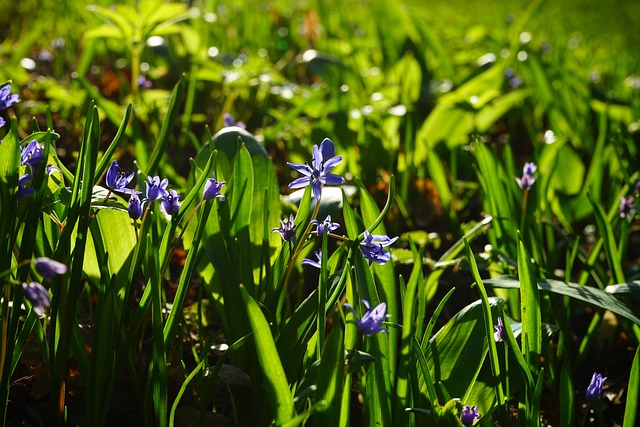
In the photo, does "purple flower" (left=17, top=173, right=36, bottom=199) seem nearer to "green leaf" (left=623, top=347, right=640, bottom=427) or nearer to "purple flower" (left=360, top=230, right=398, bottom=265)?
"purple flower" (left=360, top=230, right=398, bottom=265)

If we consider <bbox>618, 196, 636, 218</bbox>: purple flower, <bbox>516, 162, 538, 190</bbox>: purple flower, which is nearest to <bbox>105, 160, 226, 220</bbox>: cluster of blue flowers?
<bbox>516, 162, 538, 190</bbox>: purple flower

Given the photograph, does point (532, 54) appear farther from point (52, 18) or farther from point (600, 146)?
point (52, 18)

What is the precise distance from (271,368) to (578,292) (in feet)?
2.51

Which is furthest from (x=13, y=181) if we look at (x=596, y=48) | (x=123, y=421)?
(x=596, y=48)

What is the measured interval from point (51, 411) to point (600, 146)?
2013 millimetres

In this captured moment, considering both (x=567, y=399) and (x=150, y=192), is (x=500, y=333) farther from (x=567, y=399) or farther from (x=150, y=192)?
(x=150, y=192)

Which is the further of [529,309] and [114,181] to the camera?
[529,309]

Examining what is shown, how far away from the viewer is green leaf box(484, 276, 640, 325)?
1.42 meters

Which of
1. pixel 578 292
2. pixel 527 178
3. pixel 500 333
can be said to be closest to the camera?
pixel 500 333

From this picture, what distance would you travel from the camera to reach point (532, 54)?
9.80 feet

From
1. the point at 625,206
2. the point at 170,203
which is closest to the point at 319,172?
the point at 170,203

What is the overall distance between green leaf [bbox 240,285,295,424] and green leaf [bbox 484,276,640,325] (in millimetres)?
581

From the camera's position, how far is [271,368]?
1.06 metres

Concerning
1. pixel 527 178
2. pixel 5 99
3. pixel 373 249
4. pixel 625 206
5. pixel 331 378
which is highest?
pixel 5 99
